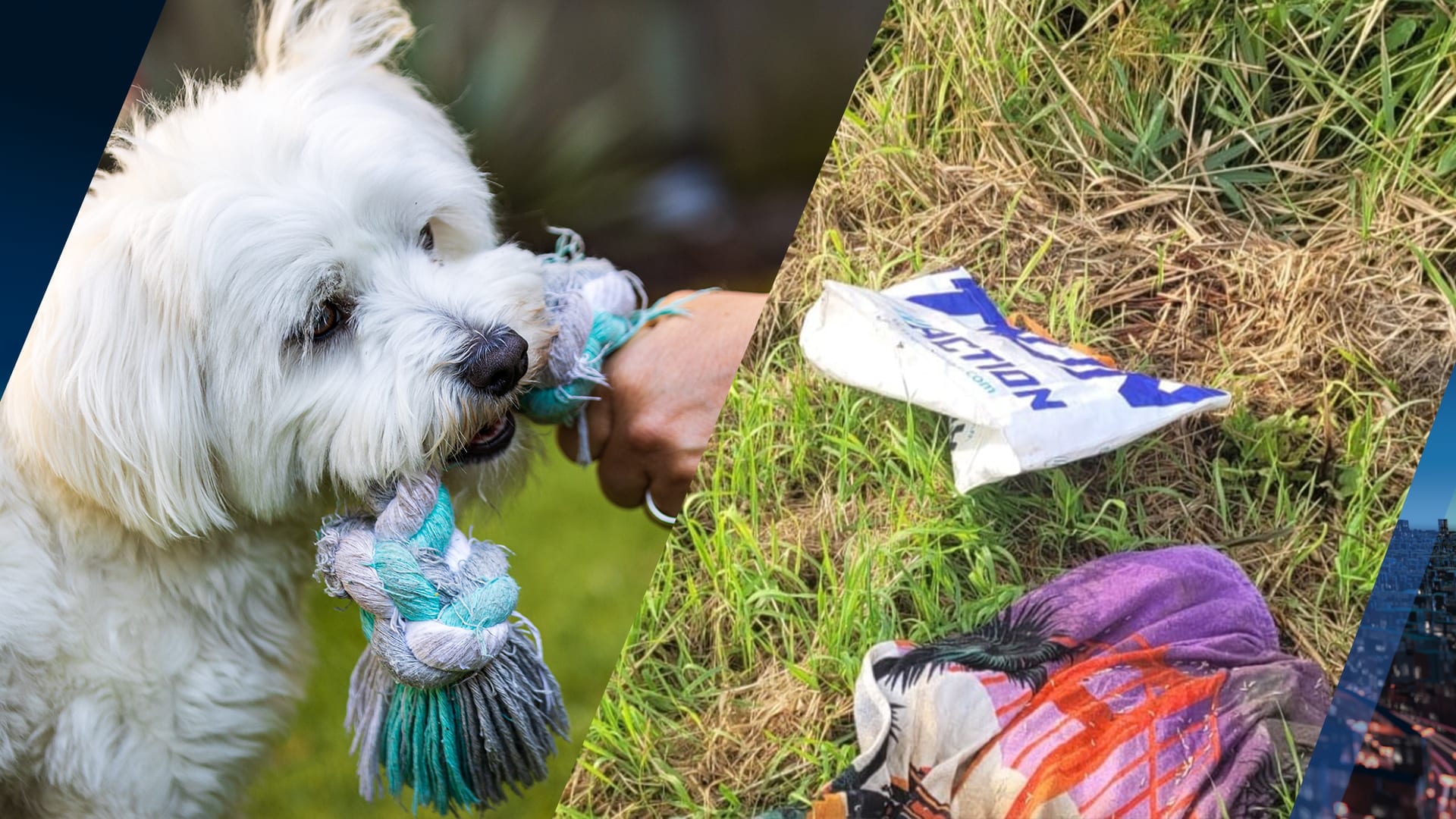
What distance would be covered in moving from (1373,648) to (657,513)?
892 mm

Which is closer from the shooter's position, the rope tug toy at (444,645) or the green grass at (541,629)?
the rope tug toy at (444,645)

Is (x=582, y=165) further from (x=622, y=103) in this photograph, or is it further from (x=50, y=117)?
(x=50, y=117)

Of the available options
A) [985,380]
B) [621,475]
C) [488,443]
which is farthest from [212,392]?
[985,380]

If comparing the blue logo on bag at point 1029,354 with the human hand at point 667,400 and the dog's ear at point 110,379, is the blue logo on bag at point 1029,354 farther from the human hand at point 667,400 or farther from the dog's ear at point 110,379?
the dog's ear at point 110,379

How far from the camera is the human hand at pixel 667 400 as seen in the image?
49.8 inches

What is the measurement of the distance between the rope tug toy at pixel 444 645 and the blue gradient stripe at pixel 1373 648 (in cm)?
85

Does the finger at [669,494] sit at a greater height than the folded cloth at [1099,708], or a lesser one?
greater

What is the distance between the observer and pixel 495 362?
99 cm

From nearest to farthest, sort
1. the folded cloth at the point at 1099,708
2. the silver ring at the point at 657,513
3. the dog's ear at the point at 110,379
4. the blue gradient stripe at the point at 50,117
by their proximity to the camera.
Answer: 1. the dog's ear at the point at 110,379
2. the blue gradient stripe at the point at 50,117
3. the folded cloth at the point at 1099,708
4. the silver ring at the point at 657,513

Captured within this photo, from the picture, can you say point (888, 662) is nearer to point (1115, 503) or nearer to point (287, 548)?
point (1115, 503)

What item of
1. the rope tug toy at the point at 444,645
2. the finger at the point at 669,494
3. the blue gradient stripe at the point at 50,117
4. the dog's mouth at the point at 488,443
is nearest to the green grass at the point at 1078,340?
the finger at the point at 669,494

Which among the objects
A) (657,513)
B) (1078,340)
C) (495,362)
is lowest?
(657,513)

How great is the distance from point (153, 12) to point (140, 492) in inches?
20.1

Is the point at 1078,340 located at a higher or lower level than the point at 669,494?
higher
